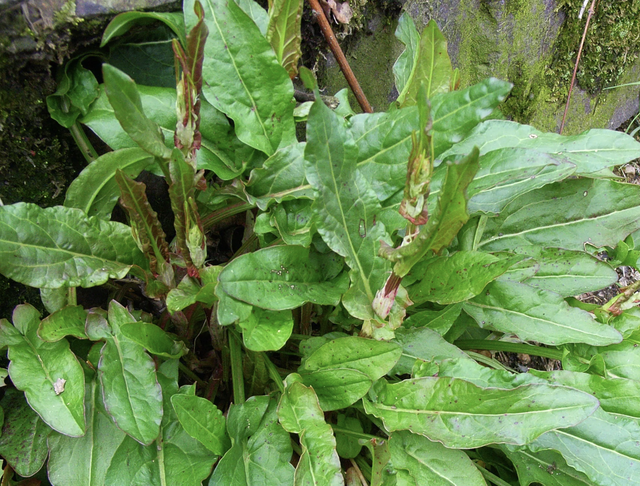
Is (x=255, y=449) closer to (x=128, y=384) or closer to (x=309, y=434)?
(x=309, y=434)

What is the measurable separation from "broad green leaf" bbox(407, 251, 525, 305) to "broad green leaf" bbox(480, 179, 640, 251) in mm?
258

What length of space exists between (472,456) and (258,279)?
0.78 m

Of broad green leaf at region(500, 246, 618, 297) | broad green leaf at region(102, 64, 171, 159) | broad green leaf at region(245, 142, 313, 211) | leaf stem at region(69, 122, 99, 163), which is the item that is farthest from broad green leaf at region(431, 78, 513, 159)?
leaf stem at region(69, 122, 99, 163)

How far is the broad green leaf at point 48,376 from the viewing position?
0.83m

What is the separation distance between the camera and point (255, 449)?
0.92 metres

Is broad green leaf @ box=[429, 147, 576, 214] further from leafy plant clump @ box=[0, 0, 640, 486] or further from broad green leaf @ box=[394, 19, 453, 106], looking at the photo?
broad green leaf @ box=[394, 19, 453, 106]

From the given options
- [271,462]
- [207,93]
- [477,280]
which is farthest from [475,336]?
[207,93]

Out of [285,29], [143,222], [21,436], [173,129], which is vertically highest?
[285,29]

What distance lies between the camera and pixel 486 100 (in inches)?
32.3

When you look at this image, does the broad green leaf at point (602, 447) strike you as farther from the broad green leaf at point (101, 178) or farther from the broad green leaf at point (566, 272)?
the broad green leaf at point (101, 178)

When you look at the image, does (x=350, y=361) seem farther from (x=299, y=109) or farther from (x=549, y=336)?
(x=299, y=109)

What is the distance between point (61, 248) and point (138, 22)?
49cm

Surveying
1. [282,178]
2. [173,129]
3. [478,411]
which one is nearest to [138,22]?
[173,129]

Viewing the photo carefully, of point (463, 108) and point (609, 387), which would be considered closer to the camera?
point (463, 108)
